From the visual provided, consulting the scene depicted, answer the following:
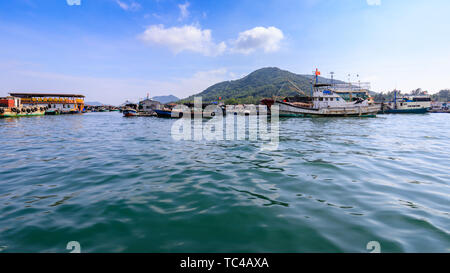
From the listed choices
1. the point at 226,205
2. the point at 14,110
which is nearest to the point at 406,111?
the point at 226,205

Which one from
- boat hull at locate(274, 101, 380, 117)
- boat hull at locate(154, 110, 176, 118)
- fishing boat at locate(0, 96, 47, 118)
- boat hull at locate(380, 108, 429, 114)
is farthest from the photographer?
boat hull at locate(380, 108, 429, 114)

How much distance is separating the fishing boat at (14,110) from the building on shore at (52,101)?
7633 millimetres

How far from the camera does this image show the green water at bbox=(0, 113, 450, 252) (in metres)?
2.94

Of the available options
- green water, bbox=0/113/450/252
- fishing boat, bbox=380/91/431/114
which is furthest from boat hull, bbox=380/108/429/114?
green water, bbox=0/113/450/252

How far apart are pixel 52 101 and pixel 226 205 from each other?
8058cm

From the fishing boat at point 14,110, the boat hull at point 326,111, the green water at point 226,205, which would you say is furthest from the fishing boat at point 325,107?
the fishing boat at point 14,110

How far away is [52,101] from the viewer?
→ 2419 inches

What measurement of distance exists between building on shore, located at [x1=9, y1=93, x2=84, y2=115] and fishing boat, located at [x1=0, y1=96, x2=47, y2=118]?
763cm

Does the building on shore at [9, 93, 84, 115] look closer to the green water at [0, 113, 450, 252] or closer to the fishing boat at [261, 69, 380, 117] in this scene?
the fishing boat at [261, 69, 380, 117]

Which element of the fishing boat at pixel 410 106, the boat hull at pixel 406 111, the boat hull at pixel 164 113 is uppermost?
the fishing boat at pixel 410 106

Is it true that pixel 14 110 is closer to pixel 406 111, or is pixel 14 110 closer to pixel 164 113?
pixel 164 113

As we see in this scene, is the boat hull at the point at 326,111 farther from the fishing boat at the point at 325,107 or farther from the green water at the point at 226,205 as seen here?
the green water at the point at 226,205

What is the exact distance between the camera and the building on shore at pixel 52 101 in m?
60.5
